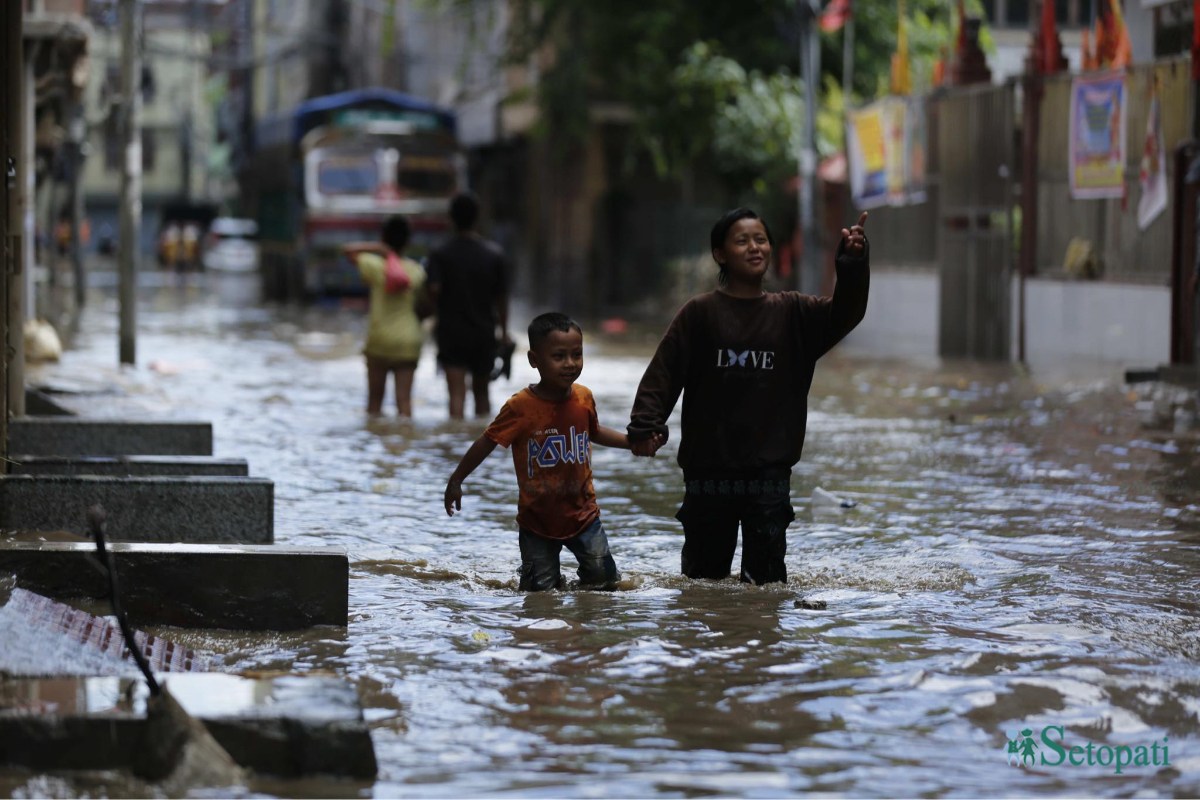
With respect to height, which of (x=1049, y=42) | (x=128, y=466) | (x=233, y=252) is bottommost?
(x=128, y=466)

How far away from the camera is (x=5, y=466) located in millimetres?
8672

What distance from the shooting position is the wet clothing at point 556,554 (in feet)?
24.6

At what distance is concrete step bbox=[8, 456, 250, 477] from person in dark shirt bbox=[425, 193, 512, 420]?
5161 millimetres

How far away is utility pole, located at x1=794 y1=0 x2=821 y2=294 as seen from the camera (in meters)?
27.7

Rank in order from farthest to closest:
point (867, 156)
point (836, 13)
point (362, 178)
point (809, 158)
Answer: point (362, 178) → point (836, 13) → point (809, 158) → point (867, 156)

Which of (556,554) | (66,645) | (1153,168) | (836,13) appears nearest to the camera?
(66,645)

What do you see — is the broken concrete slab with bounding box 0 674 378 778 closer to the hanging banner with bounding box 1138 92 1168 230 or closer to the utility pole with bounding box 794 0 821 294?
the hanging banner with bounding box 1138 92 1168 230

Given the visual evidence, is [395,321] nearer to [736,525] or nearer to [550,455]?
[550,455]

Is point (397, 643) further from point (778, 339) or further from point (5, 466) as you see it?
point (5, 466)

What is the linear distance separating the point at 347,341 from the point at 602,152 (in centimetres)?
1385

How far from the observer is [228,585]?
6867 mm

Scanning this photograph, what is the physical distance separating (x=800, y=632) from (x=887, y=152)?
799 inches

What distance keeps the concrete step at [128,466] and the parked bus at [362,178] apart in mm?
26044

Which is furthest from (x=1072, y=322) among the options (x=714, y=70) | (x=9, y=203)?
(x=9, y=203)
